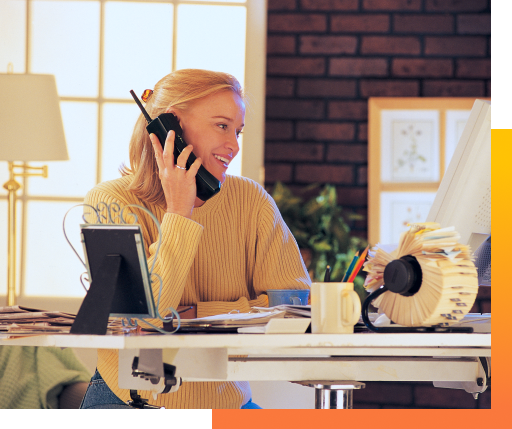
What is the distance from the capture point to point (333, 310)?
84 cm

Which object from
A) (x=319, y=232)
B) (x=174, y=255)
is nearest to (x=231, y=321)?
(x=174, y=255)

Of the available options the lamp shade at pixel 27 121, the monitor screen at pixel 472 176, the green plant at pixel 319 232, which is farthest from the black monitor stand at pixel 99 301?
the green plant at pixel 319 232

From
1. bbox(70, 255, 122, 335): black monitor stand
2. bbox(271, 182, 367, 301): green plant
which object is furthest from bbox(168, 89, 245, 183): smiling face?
bbox(271, 182, 367, 301): green plant

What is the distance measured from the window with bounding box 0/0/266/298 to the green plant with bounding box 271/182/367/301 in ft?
0.93

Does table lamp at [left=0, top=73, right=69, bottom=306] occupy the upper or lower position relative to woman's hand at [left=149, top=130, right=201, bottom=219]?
upper

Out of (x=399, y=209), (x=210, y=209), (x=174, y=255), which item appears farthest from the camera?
(x=399, y=209)

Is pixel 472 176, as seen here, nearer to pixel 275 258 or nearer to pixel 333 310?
pixel 333 310

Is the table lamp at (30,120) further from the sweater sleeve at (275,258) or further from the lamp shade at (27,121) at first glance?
the sweater sleeve at (275,258)

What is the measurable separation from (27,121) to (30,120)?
1cm

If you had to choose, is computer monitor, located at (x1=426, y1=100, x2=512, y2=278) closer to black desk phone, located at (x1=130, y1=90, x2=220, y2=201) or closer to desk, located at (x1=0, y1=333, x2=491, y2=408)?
desk, located at (x1=0, y1=333, x2=491, y2=408)

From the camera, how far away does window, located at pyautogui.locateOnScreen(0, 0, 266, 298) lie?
2670 mm

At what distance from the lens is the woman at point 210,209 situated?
4.19 ft

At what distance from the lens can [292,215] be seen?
2.68 meters

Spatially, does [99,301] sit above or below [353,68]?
below
